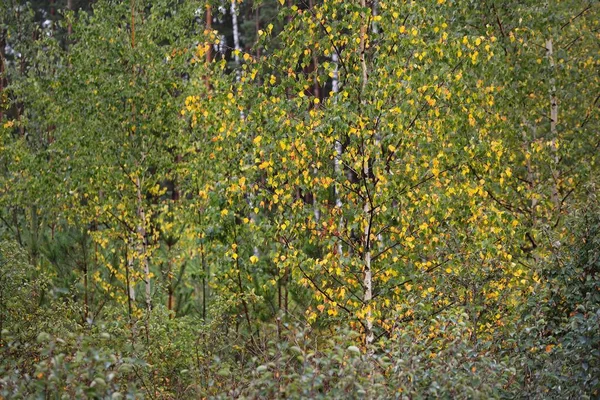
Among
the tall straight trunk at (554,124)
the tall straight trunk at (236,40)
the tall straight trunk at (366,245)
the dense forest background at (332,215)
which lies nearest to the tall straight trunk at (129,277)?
the dense forest background at (332,215)

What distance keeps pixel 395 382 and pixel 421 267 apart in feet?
9.99

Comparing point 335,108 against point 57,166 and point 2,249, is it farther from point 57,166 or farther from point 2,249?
point 57,166

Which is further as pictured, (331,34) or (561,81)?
(561,81)

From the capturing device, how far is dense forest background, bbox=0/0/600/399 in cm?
645

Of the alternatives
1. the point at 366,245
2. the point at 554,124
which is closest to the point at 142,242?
the point at 366,245

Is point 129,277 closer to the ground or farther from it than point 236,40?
closer to the ground

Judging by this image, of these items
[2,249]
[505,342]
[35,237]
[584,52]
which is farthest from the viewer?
[584,52]

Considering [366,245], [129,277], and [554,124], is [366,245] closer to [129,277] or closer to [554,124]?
[554,124]

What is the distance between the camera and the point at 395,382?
5867mm

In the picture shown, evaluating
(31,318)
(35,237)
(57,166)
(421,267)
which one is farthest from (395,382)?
(57,166)

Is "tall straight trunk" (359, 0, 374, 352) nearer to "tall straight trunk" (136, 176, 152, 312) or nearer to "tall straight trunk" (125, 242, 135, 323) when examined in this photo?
"tall straight trunk" (125, 242, 135, 323)

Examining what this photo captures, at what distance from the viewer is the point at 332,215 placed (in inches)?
348

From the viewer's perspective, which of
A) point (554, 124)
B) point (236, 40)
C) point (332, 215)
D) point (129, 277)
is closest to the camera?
point (332, 215)

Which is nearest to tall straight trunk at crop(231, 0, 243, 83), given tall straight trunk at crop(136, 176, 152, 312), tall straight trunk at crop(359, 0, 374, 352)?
tall straight trunk at crop(359, 0, 374, 352)
